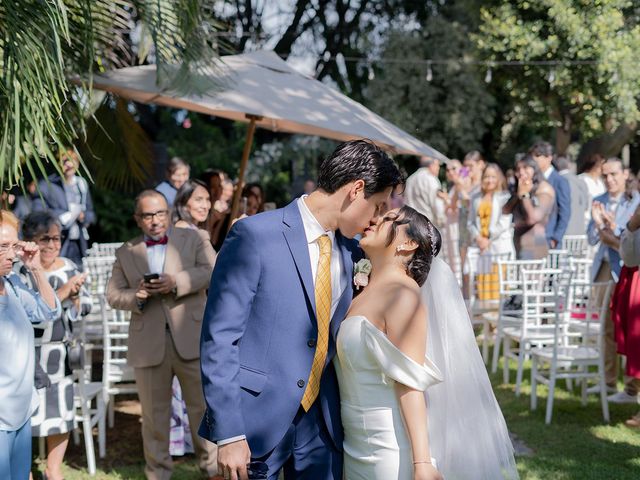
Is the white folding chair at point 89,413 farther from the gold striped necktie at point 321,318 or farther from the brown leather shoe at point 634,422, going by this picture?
the brown leather shoe at point 634,422

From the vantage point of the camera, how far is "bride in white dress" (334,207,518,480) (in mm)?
3021

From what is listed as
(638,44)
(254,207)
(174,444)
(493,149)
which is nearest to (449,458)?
(174,444)

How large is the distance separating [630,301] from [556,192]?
3992 mm

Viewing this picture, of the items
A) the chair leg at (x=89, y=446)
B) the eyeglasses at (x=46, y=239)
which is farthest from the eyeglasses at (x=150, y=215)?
the chair leg at (x=89, y=446)

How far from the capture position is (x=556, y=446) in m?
6.46

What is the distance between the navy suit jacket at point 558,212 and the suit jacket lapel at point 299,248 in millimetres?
7521

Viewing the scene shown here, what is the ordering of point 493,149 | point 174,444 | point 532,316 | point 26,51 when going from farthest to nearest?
point 493,149
point 532,316
point 174,444
point 26,51

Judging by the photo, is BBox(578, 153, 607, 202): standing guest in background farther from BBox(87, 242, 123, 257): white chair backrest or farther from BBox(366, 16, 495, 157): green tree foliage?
BBox(366, 16, 495, 157): green tree foliage

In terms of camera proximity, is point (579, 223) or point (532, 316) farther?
point (579, 223)

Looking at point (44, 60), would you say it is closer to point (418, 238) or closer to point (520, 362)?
point (418, 238)

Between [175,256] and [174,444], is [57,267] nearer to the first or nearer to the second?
[175,256]

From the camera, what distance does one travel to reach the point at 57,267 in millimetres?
5551

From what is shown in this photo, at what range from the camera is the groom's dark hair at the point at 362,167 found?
301 cm

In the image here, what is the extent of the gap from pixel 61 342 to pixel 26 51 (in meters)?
2.05
